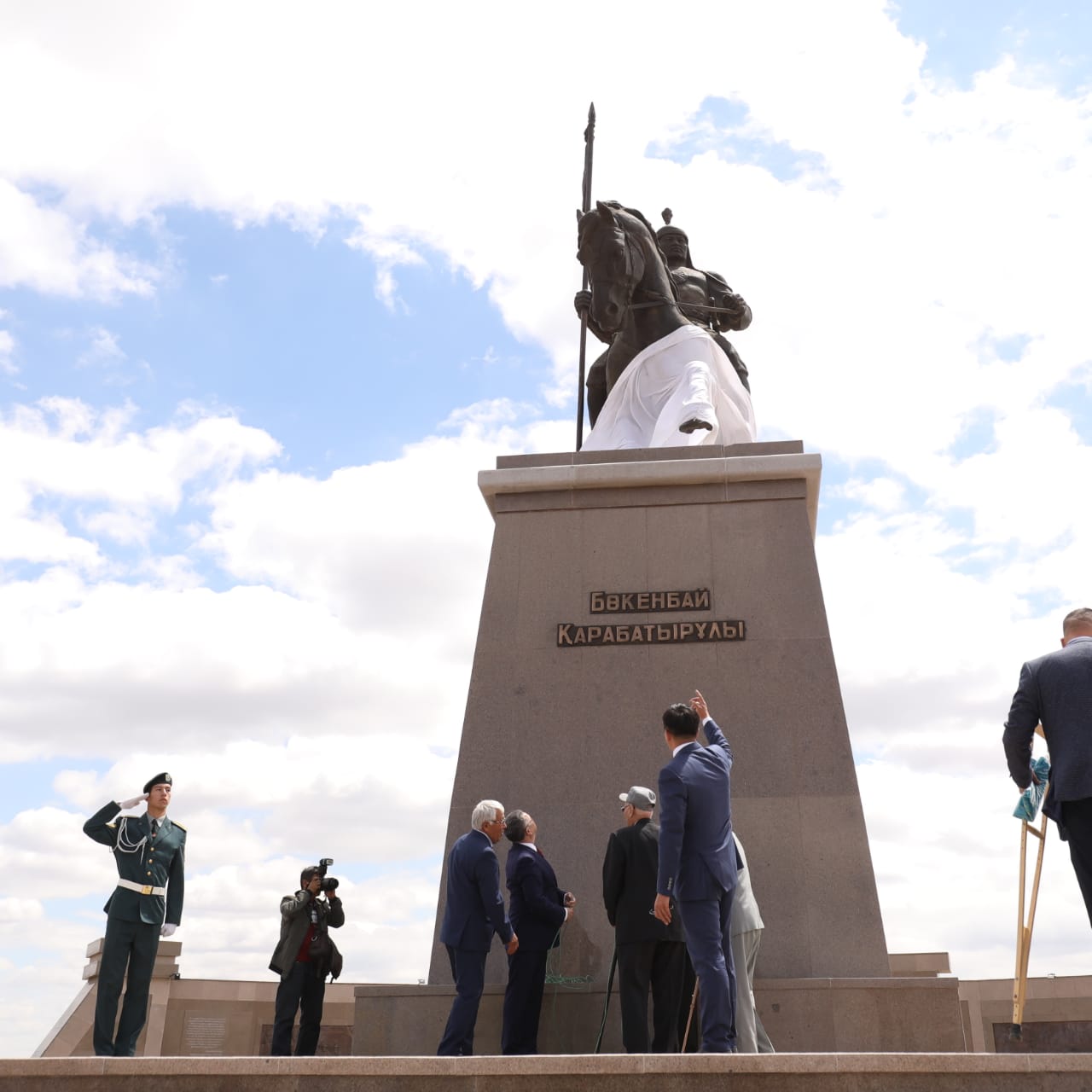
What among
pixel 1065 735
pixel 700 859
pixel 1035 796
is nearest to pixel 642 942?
pixel 700 859

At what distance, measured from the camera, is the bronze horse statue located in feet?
34.5

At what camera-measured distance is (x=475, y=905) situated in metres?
6.72

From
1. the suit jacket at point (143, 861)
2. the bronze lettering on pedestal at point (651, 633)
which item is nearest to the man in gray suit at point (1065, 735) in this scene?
the bronze lettering on pedestal at point (651, 633)

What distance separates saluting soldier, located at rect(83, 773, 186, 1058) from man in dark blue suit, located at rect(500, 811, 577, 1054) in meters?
1.89

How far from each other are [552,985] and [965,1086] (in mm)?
3162

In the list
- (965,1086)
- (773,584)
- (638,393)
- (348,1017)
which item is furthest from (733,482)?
(348,1017)

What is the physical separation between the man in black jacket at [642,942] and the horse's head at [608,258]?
5.67 m

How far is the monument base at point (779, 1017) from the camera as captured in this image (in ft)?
22.4

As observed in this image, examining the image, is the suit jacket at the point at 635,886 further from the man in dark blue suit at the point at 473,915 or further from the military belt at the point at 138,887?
the military belt at the point at 138,887

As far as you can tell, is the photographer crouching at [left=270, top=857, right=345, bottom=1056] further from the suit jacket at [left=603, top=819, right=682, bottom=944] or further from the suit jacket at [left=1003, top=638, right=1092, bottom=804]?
the suit jacket at [left=1003, top=638, right=1092, bottom=804]

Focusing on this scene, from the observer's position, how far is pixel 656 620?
28.5 ft

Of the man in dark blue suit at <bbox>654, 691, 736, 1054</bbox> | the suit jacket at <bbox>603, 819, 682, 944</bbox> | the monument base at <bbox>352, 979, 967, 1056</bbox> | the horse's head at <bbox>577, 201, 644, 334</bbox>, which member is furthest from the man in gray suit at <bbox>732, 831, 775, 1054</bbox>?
the horse's head at <bbox>577, 201, 644, 334</bbox>

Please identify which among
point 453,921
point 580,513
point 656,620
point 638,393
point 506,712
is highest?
point 638,393

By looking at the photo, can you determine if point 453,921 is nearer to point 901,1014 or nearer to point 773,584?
point 901,1014
